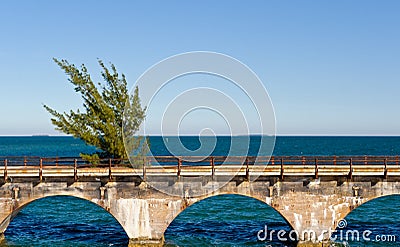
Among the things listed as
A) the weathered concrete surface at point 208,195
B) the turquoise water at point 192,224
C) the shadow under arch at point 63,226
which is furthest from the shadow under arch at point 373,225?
the shadow under arch at point 63,226

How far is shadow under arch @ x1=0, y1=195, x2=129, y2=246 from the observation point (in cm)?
3388

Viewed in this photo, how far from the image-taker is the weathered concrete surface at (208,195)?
29719 millimetres

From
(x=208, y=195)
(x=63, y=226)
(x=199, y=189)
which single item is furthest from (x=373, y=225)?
(x=63, y=226)

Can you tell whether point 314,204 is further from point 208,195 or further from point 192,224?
point 192,224

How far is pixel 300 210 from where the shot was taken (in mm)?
30047

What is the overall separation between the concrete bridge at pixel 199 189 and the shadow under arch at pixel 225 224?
2131 mm

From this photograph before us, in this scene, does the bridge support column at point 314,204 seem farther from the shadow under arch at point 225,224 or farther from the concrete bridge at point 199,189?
the shadow under arch at point 225,224

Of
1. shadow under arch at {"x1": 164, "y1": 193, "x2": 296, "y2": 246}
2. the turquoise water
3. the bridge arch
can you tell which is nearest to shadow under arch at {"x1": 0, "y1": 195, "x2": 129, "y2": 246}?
the turquoise water

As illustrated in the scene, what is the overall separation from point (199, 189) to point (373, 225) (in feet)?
59.0

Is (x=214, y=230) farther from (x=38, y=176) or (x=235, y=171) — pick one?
(x=38, y=176)

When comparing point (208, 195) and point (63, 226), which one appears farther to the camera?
point (63, 226)

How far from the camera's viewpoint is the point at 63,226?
39156 millimetres

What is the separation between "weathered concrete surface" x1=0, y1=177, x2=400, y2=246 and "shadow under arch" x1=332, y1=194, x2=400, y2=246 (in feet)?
9.84

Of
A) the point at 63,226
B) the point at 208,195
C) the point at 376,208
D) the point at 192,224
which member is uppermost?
the point at 208,195
